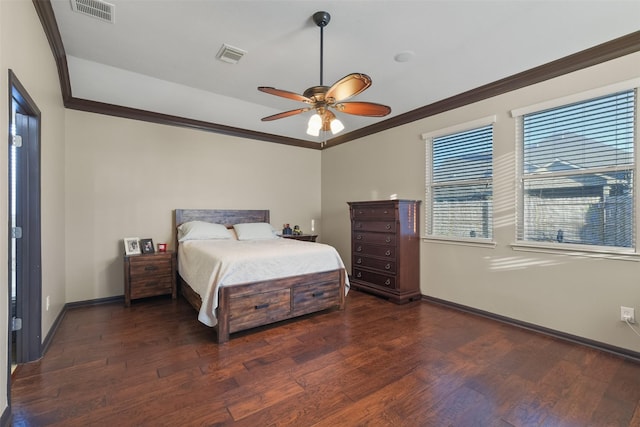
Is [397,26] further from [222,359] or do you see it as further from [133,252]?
[133,252]

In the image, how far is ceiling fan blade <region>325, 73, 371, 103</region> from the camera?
2.01 metres

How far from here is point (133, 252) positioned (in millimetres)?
3807

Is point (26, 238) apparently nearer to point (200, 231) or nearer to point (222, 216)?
point (200, 231)

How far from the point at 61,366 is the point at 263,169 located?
3.61 metres

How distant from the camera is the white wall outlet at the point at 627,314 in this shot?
7.66ft

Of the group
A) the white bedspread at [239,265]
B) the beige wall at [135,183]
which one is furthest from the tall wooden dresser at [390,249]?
the beige wall at [135,183]

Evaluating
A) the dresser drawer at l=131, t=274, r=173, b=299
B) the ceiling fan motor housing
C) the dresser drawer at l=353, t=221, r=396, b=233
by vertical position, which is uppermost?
the ceiling fan motor housing

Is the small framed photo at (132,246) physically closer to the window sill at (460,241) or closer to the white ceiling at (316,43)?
the white ceiling at (316,43)

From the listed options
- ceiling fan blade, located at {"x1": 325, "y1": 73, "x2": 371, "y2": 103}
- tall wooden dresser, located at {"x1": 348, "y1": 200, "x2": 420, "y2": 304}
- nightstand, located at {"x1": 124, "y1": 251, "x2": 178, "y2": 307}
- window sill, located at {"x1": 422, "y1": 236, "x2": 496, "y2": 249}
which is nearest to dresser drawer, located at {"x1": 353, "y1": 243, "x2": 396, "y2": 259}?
tall wooden dresser, located at {"x1": 348, "y1": 200, "x2": 420, "y2": 304}

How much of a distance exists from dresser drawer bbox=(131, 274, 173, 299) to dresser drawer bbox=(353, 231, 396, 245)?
8.68 ft

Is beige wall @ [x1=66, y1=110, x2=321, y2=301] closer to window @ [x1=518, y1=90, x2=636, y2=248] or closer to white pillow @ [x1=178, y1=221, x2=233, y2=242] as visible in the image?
white pillow @ [x1=178, y1=221, x2=233, y2=242]

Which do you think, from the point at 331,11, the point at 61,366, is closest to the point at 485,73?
the point at 331,11

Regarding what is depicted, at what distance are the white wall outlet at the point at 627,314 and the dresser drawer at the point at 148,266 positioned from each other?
185 inches

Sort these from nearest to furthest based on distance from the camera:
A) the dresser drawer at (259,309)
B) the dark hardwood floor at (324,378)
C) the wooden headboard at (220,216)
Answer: the dark hardwood floor at (324,378), the dresser drawer at (259,309), the wooden headboard at (220,216)
